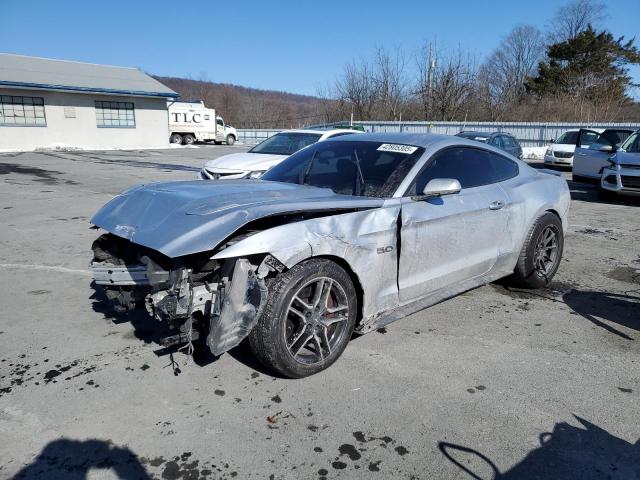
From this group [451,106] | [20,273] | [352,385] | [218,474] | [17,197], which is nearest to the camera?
[218,474]

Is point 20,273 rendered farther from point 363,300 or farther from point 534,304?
point 534,304

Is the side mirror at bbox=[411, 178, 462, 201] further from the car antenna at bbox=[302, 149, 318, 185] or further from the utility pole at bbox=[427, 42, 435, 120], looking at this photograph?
the utility pole at bbox=[427, 42, 435, 120]

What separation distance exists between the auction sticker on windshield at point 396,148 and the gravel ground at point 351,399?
144cm

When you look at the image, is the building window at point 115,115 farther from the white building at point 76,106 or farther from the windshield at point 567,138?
the windshield at point 567,138

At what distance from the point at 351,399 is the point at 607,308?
296 centimetres

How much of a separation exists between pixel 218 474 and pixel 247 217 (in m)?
1.38

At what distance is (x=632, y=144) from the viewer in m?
11.6

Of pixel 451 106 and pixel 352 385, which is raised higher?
pixel 451 106

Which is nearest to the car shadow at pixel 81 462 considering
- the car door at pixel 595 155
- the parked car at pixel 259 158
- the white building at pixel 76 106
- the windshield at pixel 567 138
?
the parked car at pixel 259 158

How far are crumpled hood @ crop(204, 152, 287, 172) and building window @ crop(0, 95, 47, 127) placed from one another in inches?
835

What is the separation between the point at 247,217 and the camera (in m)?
2.91

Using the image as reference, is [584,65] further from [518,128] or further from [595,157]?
[595,157]

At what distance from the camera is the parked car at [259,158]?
363 inches

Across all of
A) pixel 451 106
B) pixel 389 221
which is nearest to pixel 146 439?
pixel 389 221
